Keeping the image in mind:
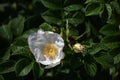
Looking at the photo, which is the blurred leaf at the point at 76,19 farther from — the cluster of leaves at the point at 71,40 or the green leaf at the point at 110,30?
the green leaf at the point at 110,30

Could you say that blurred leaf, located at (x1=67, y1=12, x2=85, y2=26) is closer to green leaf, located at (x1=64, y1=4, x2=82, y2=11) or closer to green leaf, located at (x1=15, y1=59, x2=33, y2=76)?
green leaf, located at (x1=64, y1=4, x2=82, y2=11)

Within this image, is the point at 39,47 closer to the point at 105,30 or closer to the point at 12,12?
the point at 105,30

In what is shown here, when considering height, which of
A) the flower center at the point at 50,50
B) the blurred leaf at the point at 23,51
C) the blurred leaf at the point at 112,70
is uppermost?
the blurred leaf at the point at 23,51

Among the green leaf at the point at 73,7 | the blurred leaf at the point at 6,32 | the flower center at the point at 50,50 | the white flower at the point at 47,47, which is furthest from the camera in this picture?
the blurred leaf at the point at 6,32

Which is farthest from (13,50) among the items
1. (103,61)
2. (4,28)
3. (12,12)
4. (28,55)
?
(12,12)

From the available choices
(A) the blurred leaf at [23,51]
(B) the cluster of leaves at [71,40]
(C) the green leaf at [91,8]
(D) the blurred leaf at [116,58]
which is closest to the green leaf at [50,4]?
(B) the cluster of leaves at [71,40]

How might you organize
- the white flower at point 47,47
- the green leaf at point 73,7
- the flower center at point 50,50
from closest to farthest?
the white flower at point 47,47 → the flower center at point 50,50 → the green leaf at point 73,7
